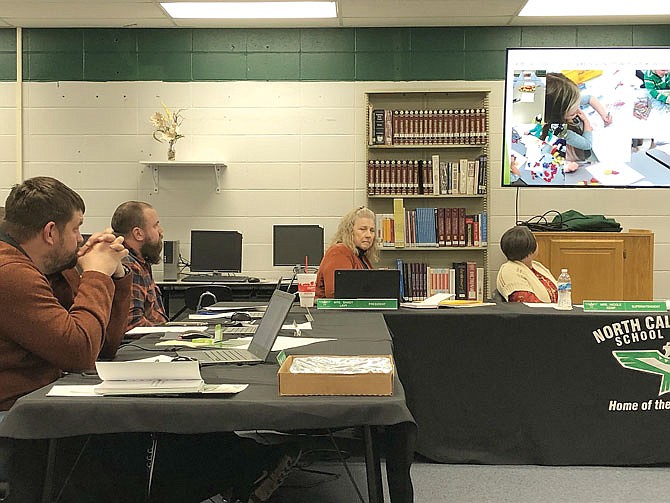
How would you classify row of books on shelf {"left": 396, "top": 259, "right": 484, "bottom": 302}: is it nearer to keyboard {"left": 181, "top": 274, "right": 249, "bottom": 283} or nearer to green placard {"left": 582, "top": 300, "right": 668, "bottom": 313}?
keyboard {"left": 181, "top": 274, "right": 249, "bottom": 283}

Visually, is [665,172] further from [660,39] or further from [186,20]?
[186,20]

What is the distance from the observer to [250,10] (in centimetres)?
640

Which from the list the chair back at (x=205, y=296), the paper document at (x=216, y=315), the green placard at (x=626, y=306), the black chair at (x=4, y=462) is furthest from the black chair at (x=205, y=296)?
the black chair at (x=4, y=462)

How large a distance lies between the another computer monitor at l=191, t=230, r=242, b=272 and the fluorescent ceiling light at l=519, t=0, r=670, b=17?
2849 mm

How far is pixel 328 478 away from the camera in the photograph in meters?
3.79

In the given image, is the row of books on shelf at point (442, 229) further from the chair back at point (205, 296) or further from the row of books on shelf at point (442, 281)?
the chair back at point (205, 296)

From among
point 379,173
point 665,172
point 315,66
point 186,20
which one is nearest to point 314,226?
point 379,173

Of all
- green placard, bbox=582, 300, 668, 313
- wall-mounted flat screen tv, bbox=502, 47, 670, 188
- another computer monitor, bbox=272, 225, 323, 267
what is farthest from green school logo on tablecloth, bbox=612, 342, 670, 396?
another computer monitor, bbox=272, 225, 323, 267

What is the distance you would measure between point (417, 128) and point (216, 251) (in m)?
1.85

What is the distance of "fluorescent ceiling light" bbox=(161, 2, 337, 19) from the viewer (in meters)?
6.23

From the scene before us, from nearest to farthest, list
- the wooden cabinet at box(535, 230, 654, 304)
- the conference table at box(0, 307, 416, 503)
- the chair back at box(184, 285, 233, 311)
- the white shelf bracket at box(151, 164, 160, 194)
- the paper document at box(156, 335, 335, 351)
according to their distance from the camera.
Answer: the conference table at box(0, 307, 416, 503), the paper document at box(156, 335, 335, 351), the chair back at box(184, 285, 233, 311), the wooden cabinet at box(535, 230, 654, 304), the white shelf bracket at box(151, 164, 160, 194)

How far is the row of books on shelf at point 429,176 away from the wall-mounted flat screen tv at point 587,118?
0.25 meters

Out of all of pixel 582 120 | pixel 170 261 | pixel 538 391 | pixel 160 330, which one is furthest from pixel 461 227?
pixel 160 330

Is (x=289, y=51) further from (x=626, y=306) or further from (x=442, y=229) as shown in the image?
(x=626, y=306)
